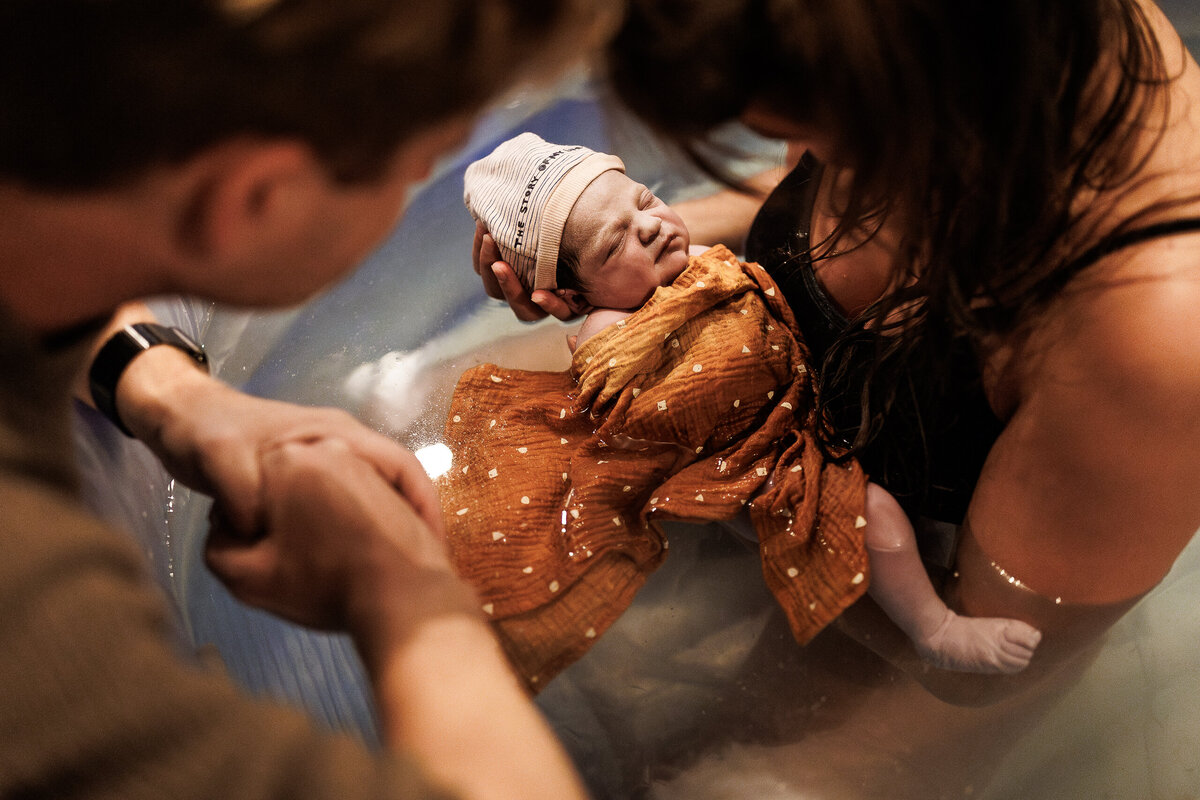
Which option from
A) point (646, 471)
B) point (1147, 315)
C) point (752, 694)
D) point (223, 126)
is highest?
point (223, 126)

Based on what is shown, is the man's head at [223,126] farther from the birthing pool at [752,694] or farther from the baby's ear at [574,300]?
the baby's ear at [574,300]

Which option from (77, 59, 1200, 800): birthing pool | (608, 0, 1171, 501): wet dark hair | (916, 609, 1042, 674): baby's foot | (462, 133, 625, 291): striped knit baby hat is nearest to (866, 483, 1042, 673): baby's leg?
(916, 609, 1042, 674): baby's foot

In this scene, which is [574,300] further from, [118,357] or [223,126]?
[223,126]

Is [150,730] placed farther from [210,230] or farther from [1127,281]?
[1127,281]

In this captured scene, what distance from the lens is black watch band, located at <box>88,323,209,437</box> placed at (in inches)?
31.5

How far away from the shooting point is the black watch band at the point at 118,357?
801 mm

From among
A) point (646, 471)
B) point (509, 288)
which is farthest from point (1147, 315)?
point (509, 288)

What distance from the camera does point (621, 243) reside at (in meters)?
1.16

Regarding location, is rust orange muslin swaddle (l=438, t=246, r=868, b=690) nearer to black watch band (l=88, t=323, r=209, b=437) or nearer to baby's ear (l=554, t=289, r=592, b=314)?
baby's ear (l=554, t=289, r=592, b=314)

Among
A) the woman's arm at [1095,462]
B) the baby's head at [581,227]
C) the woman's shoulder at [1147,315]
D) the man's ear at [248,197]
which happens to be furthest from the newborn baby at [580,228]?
the man's ear at [248,197]

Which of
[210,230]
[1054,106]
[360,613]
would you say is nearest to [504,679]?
[360,613]

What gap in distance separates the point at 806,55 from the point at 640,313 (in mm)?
572

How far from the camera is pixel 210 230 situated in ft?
1.35

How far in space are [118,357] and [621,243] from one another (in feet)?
2.07
